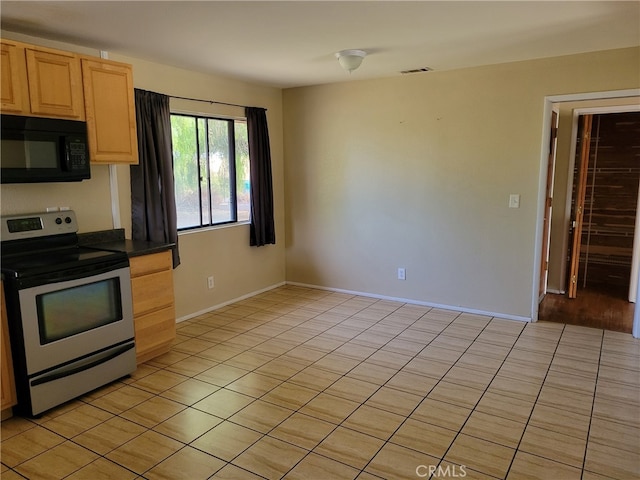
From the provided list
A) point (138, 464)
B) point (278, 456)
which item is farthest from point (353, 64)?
point (138, 464)

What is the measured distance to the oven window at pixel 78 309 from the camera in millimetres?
2699

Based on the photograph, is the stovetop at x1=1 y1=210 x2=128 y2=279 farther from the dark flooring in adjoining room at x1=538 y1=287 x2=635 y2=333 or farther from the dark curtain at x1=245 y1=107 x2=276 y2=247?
the dark flooring in adjoining room at x1=538 y1=287 x2=635 y2=333

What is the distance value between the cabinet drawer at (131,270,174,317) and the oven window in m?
0.17

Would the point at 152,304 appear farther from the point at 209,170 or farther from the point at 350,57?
the point at 350,57

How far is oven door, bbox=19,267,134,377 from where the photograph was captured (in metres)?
2.63

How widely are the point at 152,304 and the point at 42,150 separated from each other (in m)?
1.28

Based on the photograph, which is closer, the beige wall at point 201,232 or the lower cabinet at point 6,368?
the lower cabinet at point 6,368

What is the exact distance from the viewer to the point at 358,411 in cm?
279

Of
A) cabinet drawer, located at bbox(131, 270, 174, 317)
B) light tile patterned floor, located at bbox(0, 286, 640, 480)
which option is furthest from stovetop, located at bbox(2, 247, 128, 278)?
light tile patterned floor, located at bbox(0, 286, 640, 480)

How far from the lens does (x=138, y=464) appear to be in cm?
230

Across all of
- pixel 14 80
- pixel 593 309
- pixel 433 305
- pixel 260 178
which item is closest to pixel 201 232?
pixel 260 178

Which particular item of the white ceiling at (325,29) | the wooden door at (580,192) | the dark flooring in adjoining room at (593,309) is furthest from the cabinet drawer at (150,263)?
the wooden door at (580,192)

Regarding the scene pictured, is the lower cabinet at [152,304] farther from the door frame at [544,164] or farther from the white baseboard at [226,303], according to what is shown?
the door frame at [544,164]

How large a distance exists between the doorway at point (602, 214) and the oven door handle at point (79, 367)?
411cm
